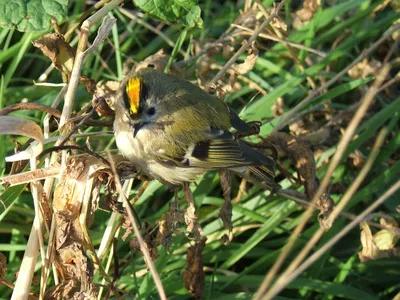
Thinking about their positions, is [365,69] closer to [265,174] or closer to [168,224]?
[265,174]

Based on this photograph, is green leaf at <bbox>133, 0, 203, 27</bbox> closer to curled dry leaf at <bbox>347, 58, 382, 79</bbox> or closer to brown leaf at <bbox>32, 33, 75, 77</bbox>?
brown leaf at <bbox>32, 33, 75, 77</bbox>

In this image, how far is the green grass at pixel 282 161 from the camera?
9.30 feet

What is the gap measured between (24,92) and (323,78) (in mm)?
1497

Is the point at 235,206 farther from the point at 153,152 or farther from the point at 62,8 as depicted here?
the point at 62,8

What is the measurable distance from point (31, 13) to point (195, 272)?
117 cm

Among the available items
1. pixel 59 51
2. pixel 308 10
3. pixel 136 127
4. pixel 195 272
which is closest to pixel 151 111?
pixel 136 127

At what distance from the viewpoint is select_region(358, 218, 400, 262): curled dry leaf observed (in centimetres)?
266

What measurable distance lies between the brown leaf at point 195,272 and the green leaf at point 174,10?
0.87 meters

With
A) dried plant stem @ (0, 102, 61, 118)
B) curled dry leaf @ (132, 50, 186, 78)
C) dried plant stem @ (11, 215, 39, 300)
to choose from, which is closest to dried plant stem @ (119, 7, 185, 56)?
curled dry leaf @ (132, 50, 186, 78)

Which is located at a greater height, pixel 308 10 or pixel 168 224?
pixel 308 10

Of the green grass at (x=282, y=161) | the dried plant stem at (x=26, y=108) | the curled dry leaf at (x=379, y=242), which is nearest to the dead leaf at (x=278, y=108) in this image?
the green grass at (x=282, y=161)

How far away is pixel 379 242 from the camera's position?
273 centimetres

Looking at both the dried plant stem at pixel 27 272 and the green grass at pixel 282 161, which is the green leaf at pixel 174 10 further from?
the dried plant stem at pixel 27 272

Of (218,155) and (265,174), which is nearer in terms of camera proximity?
(218,155)
